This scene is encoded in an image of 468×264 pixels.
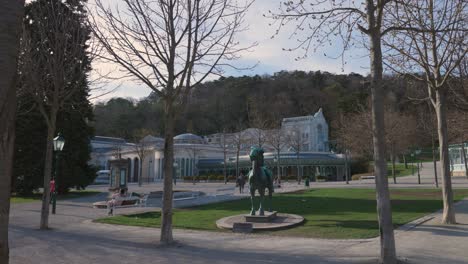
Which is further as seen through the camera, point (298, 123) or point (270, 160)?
point (298, 123)

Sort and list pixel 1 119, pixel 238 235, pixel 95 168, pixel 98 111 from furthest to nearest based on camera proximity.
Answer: pixel 98 111
pixel 95 168
pixel 238 235
pixel 1 119

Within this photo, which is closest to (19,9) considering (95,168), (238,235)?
(238,235)

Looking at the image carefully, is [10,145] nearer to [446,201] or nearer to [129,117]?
[446,201]

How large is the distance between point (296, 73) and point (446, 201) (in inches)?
4427

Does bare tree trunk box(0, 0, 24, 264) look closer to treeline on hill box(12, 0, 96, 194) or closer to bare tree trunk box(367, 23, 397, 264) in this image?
bare tree trunk box(367, 23, 397, 264)

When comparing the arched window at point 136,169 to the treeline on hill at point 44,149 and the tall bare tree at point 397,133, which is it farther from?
the tall bare tree at point 397,133

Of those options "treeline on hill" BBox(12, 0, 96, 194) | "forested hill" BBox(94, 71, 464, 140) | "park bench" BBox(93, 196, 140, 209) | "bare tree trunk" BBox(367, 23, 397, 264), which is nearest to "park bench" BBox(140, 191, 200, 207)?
"park bench" BBox(93, 196, 140, 209)

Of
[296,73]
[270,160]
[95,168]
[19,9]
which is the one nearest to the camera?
[19,9]

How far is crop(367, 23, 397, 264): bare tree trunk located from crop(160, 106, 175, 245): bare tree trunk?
539 cm

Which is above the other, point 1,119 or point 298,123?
point 298,123

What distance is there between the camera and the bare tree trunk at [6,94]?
3.36 meters

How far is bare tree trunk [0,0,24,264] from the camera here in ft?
11.0

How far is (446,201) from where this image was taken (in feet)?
41.8

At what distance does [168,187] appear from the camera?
10.9 m
